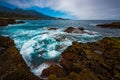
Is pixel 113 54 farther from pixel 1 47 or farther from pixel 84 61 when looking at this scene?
pixel 1 47

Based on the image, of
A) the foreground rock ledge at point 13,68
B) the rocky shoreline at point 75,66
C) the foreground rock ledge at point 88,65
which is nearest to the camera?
the foreground rock ledge at point 13,68

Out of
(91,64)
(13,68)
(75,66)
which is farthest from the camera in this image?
(91,64)

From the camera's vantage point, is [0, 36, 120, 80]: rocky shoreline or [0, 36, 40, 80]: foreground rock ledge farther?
[0, 36, 120, 80]: rocky shoreline

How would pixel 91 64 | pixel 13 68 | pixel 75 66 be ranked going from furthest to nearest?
1. pixel 91 64
2. pixel 75 66
3. pixel 13 68

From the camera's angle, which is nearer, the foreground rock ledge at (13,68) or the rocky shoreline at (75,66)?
the foreground rock ledge at (13,68)

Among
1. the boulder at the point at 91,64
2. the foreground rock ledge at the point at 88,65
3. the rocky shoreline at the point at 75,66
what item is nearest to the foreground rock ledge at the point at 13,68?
the rocky shoreline at the point at 75,66

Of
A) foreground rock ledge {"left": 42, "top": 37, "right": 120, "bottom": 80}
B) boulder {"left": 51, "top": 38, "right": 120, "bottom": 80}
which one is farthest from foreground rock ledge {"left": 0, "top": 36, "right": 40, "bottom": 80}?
boulder {"left": 51, "top": 38, "right": 120, "bottom": 80}

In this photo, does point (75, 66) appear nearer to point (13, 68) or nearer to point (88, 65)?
point (88, 65)

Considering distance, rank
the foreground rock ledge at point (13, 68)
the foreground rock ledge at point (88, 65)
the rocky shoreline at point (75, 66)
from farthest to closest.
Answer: the foreground rock ledge at point (88, 65) < the rocky shoreline at point (75, 66) < the foreground rock ledge at point (13, 68)

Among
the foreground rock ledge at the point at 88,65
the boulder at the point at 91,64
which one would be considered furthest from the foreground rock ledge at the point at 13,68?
the boulder at the point at 91,64

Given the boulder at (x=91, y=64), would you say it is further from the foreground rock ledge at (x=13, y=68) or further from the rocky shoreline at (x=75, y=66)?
the foreground rock ledge at (x=13, y=68)

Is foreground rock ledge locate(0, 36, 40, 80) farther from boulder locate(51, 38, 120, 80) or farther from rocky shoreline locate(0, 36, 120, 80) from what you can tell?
boulder locate(51, 38, 120, 80)

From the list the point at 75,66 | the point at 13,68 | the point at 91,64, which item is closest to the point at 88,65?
the point at 91,64

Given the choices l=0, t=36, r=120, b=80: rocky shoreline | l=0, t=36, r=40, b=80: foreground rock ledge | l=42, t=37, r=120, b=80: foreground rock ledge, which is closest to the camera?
l=0, t=36, r=40, b=80: foreground rock ledge
